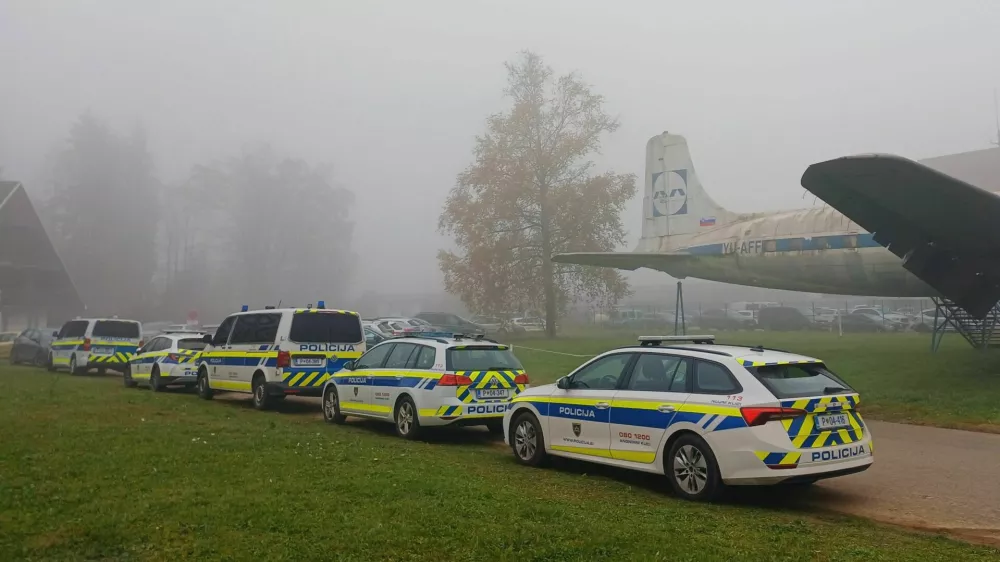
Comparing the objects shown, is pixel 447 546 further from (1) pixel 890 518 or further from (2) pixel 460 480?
(1) pixel 890 518

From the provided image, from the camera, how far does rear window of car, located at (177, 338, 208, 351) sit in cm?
1848

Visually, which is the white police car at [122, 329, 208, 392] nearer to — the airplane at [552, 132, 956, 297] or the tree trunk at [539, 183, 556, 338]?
the airplane at [552, 132, 956, 297]

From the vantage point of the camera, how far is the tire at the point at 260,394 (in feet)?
47.0

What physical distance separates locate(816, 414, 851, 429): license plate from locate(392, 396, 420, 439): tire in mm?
5700

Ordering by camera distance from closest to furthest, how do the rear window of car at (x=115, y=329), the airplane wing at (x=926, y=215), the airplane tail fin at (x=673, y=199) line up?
the airplane wing at (x=926, y=215) < the rear window of car at (x=115, y=329) < the airplane tail fin at (x=673, y=199)

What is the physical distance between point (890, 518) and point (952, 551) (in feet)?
5.09

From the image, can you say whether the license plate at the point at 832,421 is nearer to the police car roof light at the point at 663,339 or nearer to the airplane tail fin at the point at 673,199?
the police car roof light at the point at 663,339

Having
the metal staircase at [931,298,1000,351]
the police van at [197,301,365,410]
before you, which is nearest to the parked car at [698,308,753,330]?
the metal staircase at [931,298,1000,351]

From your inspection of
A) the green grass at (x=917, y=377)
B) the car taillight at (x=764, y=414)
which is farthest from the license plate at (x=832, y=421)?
the green grass at (x=917, y=377)

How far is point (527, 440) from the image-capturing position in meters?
9.39

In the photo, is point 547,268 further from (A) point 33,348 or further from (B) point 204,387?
(B) point 204,387

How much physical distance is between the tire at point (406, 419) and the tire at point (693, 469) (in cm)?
448

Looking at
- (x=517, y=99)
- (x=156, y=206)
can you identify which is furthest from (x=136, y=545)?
(x=156, y=206)

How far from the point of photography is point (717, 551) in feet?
17.3
